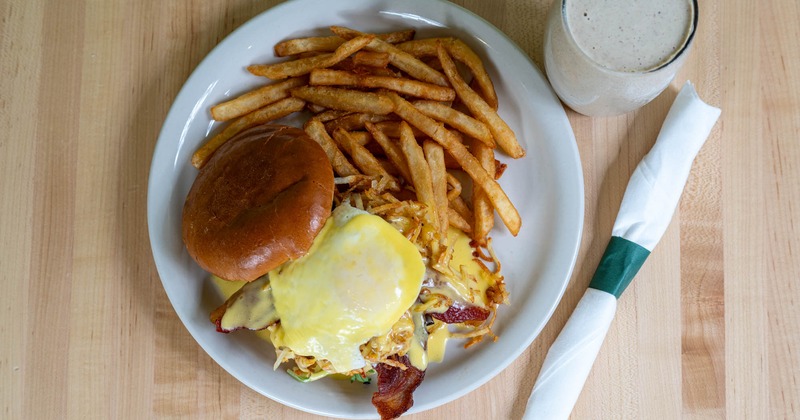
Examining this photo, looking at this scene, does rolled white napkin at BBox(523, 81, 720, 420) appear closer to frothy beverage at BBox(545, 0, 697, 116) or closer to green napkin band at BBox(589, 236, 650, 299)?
green napkin band at BBox(589, 236, 650, 299)

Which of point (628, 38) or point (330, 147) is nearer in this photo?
point (628, 38)

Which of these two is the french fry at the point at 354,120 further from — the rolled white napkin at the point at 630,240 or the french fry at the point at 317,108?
the rolled white napkin at the point at 630,240

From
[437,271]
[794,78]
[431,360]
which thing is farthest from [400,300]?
[794,78]

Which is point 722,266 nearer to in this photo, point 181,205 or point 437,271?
point 437,271

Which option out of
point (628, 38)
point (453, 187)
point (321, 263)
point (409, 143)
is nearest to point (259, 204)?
point (321, 263)

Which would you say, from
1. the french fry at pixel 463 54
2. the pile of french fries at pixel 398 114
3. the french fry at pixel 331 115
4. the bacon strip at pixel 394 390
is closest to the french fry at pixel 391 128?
the pile of french fries at pixel 398 114

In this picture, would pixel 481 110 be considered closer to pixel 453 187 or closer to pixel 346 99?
pixel 453 187

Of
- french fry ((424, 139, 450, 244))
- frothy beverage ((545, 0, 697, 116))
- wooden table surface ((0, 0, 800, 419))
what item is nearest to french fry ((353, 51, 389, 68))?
french fry ((424, 139, 450, 244))
